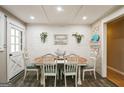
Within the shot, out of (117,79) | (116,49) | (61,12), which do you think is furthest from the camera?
(116,49)

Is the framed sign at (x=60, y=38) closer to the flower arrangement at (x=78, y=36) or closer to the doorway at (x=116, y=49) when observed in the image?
the flower arrangement at (x=78, y=36)

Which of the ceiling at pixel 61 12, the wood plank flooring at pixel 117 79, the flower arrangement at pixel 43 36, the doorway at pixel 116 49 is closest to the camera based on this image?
the ceiling at pixel 61 12

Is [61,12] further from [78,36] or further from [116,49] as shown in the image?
[116,49]

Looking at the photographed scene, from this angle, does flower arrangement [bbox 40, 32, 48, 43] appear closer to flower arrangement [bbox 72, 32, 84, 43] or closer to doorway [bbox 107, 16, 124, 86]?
flower arrangement [bbox 72, 32, 84, 43]

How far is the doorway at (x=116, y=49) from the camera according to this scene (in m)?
5.26

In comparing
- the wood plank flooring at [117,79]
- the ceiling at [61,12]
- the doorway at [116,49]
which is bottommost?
the wood plank flooring at [117,79]

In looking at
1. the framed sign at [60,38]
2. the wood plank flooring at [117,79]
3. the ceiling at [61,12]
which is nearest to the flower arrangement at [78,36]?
the framed sign at [60,38]

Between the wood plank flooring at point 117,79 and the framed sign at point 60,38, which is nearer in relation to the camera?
the wood plank flooring at point 117,79

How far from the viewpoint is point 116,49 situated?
5.85 metres

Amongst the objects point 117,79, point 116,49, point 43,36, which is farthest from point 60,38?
point 117,79

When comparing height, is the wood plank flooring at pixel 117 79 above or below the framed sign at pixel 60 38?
below

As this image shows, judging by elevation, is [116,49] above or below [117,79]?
above

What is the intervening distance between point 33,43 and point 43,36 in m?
0.57
